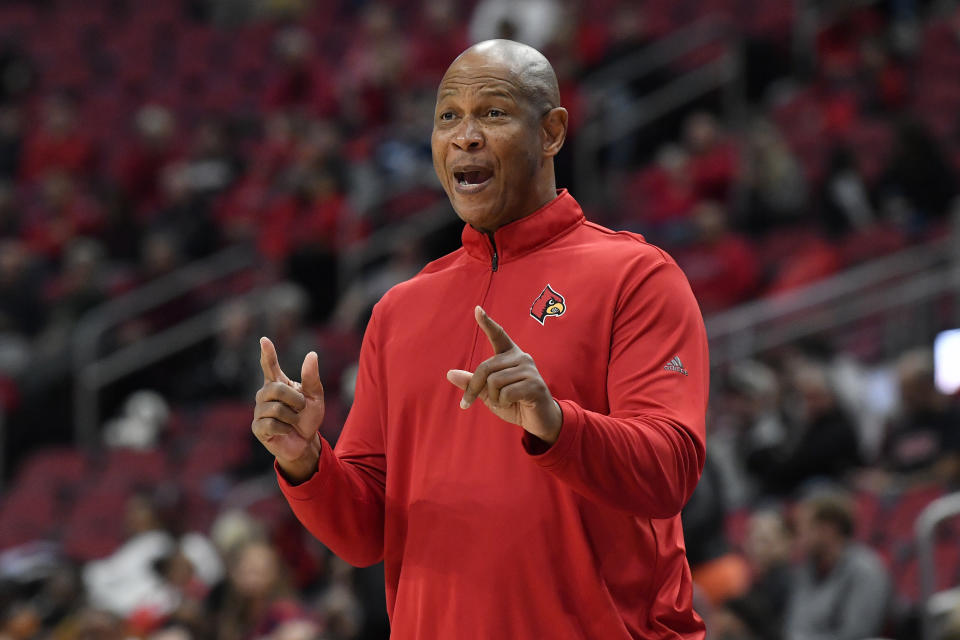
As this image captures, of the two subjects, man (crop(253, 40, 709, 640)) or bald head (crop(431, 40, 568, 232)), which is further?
bald head (crop(431, 40, 568, 232))

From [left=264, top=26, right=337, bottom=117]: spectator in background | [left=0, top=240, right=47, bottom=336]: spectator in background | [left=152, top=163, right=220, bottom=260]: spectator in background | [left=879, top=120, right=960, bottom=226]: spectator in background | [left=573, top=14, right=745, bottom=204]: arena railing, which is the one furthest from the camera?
[left=264, top=26, right=337, bottom=117]: spectator in background

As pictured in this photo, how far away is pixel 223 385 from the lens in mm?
10336

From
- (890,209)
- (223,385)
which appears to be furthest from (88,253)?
(890,209)

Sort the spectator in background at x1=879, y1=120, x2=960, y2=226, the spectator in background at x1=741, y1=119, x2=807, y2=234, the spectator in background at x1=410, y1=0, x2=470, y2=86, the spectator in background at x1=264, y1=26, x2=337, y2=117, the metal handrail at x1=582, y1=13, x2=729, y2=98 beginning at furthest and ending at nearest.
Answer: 1. the spectator in background at x1=264, y1=26, x2=337, y2=117
2. the spectator in background at x1=410, y1=0, x2=470, y2=86
3. the metal handrail at x1=582, y1=13, x2=729, y2=98
4. the spectator in background at x1=741, y1=119, x2=807, y2=234
5. the spectator in background at x1=879, y1=120, x2=960, y2=226

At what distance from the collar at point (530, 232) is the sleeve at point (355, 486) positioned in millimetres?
300

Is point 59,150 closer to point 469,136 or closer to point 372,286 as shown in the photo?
point 372,286

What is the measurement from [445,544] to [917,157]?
7.42 meters

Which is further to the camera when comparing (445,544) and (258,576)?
(258,576)

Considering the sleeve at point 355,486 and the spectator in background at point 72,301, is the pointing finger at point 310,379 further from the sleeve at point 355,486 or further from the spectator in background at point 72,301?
the spectator in background at point 72,301

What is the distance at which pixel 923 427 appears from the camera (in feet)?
23.0

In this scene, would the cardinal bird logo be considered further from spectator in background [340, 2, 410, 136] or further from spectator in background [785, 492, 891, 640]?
spectator in background [340, 2, 410, 136]

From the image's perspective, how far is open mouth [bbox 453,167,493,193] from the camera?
2.67 metres

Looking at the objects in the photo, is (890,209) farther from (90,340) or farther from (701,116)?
(90,340)

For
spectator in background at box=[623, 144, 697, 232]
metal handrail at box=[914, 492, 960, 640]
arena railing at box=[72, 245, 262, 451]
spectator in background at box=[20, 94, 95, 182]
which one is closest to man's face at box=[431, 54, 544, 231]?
metal handrail at box=[914, 492, 960, 640]
